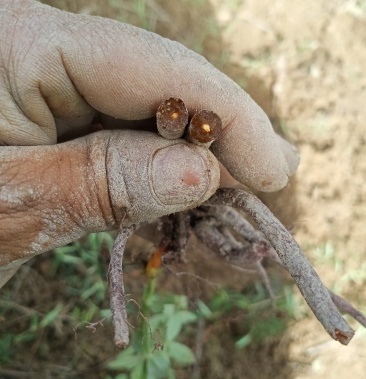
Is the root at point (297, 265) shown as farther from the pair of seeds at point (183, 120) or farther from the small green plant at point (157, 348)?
the small green plant at point (157, 348)

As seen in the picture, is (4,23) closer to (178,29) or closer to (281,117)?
(178,29)

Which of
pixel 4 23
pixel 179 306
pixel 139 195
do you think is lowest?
pixel 179 306

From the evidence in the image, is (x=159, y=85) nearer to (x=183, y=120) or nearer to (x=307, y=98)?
(x=183, y=120)

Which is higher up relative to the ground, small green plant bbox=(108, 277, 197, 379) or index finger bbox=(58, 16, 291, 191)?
index finger bbox=(58, 16, 291, 191)

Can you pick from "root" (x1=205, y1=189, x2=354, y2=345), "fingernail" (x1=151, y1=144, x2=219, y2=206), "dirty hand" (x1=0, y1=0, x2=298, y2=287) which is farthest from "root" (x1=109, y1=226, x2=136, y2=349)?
"root" (x1=205, y1=189, x2=354, y2=345)

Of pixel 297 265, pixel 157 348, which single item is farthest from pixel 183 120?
pixel 157 348

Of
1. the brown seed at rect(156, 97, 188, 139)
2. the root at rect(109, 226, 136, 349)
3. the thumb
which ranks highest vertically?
the brown seed at rect(156, 97, 188, 139)

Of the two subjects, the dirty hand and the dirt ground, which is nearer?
the dirty hand

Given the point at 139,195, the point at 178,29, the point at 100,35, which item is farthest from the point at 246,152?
the point at 178,29

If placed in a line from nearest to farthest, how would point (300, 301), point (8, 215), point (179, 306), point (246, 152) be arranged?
point (8, 215) → point (246, 152) → point (179, 306) → point (300, 301)

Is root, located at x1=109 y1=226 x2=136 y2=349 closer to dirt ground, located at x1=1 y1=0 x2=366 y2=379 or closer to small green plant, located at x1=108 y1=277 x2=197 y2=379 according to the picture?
small green plant, located at x1=108 y1=277 x2=197 y2=379
